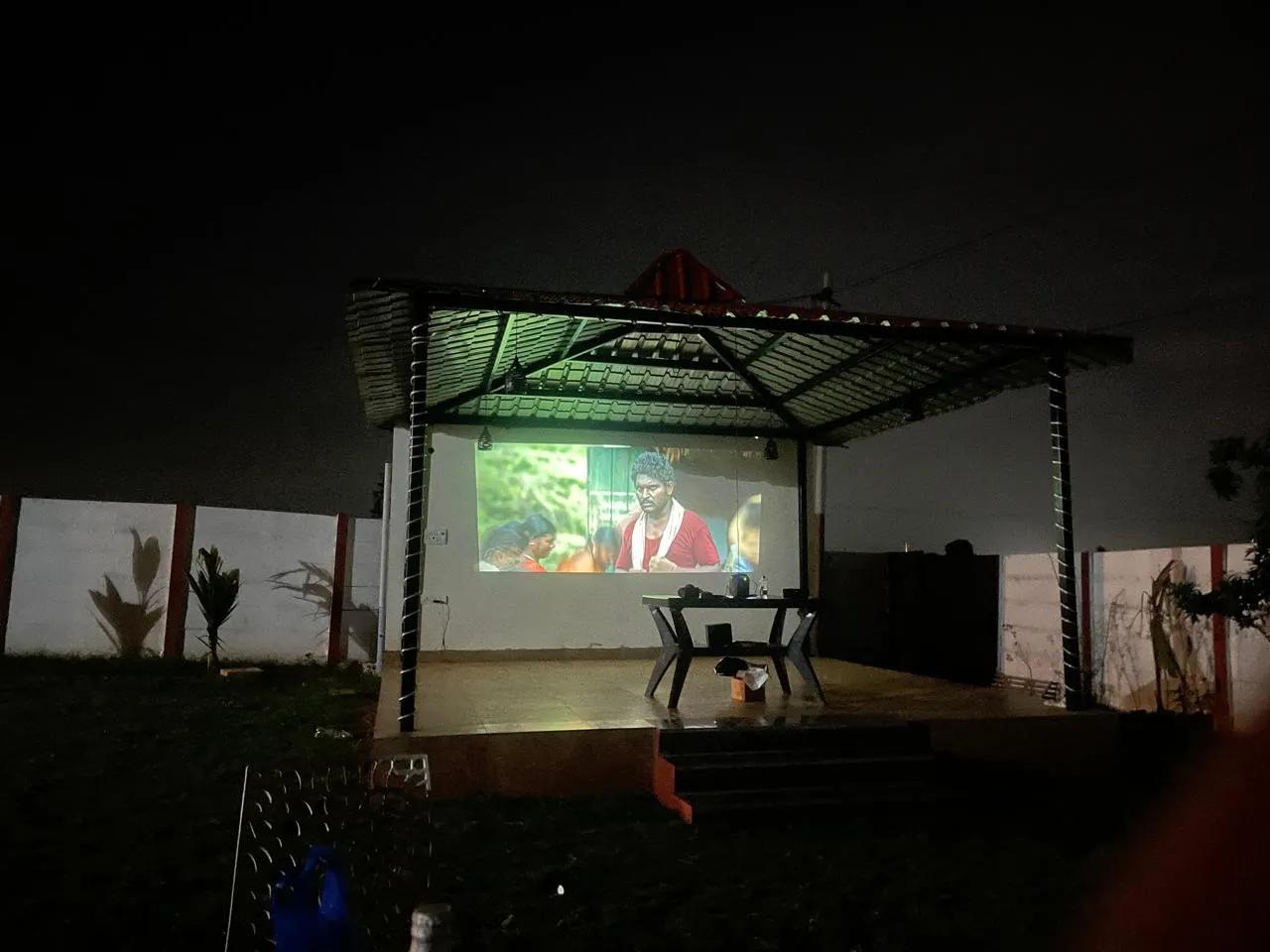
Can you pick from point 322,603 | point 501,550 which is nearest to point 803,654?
point 501,550

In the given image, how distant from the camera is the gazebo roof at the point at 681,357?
20.3 feet

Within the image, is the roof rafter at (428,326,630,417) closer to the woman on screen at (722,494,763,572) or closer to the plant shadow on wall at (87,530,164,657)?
the woman on screen at (722,494,763,572)

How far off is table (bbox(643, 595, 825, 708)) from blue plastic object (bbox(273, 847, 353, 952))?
3887mm

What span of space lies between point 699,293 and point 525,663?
4.69 metres

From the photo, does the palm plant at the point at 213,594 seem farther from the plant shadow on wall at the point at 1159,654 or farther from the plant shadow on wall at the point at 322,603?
the plant shadow on wall at the point at 1159,654

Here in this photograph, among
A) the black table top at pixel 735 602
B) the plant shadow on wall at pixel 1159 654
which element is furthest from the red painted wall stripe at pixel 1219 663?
the black table top at pixel 735 602

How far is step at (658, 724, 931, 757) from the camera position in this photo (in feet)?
17.2

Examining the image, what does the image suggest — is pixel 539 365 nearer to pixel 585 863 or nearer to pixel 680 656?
pixel 680 656

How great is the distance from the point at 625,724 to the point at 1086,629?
5425 mm

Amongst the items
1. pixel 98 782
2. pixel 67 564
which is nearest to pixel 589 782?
pixel 98 782

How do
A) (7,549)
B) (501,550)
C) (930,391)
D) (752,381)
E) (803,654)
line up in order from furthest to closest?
(501,550) < (7,549) < (752,381) < (930,391) < (803,654)

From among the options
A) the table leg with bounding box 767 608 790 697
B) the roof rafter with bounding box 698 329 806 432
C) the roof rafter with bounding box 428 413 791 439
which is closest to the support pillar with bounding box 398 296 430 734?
the table leg with bounding box 767 608 790 697

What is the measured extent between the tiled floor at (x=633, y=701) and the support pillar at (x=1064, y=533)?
32 centimetres

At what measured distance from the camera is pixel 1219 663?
6.97 m
